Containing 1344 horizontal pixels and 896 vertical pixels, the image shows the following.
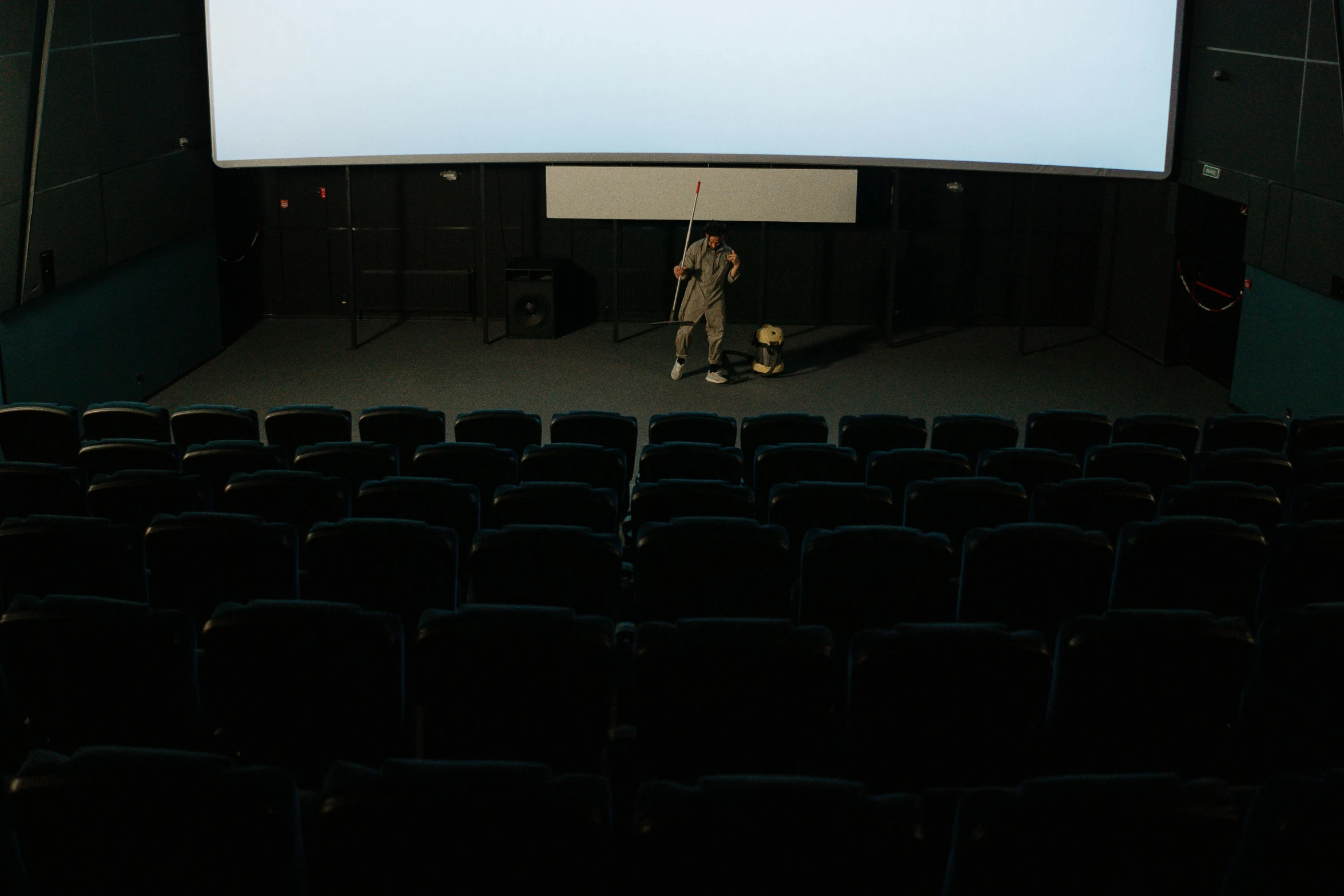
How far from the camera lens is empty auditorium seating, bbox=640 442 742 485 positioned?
6.53m

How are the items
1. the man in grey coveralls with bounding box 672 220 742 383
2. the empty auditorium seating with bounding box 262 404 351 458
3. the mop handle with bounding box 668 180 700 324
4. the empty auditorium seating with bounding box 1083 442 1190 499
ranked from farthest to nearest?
1. the mop handle with bounding box 668 180 700 324
2. the man in grey coveralls with bounding box 672 220 742 383
3. the empty auditorium seating with bounding box 262 404 351 458
4. the empty auditorium seating with bounding box 1083 442 1190 499

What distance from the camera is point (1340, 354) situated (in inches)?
384

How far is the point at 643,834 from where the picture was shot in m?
2.25

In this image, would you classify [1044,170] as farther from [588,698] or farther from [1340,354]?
[588,698]

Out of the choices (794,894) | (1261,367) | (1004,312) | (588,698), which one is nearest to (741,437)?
(588,698)

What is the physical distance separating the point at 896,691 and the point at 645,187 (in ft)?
35.7

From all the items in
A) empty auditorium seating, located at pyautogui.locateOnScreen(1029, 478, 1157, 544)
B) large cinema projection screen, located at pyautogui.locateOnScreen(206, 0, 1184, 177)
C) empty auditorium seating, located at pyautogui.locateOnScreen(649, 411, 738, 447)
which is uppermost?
large cinema projection screen, located at pyautogui.locateOnScreen(206, 0, 1184, 177)

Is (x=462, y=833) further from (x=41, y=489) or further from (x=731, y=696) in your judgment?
(x=41, y=489)

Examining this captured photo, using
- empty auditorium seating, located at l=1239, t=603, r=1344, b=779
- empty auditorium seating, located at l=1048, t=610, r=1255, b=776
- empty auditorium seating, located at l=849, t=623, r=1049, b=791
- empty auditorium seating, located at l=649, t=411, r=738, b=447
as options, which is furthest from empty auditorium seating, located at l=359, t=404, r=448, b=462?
empty auditorium seating, located at l=1239, t=603, r=1344, b=779

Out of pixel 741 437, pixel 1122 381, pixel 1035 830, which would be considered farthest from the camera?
pixel 1122 381

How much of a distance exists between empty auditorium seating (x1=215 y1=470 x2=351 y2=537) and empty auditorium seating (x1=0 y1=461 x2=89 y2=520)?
28.6 inches

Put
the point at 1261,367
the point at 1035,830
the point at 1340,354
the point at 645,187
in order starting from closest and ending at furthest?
the point at 1035,830
the point at 1340,354
the point at 1261,367
the point at 645,187

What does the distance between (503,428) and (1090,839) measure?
5.74 metres

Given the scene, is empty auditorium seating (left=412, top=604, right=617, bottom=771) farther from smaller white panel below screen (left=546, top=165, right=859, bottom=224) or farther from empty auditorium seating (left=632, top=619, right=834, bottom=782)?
smaller white panel below screen (left=546, top=165, right=859, bottom=224)
